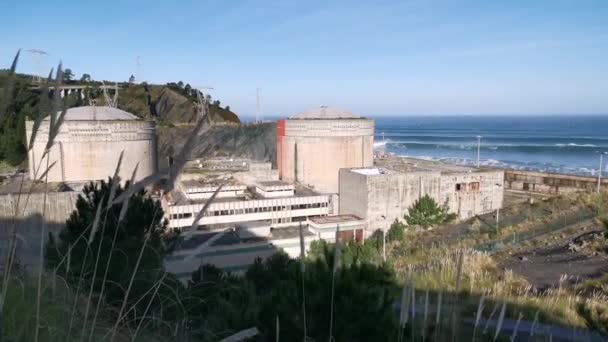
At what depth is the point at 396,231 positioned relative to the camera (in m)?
17.0

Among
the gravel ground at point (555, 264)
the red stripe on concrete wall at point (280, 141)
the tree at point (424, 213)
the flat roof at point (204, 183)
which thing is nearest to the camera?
the gravel ground at point (555, 264)

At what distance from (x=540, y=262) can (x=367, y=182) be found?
32.4 ft

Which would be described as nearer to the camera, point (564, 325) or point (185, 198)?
point (564, 325)

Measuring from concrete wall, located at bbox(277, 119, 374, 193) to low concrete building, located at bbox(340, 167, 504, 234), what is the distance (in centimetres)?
118

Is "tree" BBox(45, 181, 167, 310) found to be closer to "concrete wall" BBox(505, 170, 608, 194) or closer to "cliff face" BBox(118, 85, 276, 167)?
"concrete wall" BBox(505, 170, 608, 194)

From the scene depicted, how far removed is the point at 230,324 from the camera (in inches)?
135

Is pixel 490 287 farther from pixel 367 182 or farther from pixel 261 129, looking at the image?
pixel 261 129

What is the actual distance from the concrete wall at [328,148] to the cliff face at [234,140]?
17.7 m

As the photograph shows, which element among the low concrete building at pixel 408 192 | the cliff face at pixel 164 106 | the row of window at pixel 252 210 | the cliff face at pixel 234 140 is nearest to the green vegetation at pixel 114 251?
the row of window at pixel 252 210

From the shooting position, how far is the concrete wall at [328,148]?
782 inches

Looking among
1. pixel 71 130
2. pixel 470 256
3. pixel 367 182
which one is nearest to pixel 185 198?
pixel 71 130

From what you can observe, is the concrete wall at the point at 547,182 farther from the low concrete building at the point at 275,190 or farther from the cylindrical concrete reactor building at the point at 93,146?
the cylindrical concrete reactor building at the point at 93,146

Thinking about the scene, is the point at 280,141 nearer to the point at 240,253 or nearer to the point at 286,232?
the point at 286,232

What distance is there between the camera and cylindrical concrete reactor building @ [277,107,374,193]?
1988 centimetres
